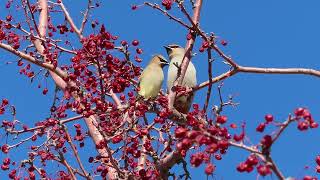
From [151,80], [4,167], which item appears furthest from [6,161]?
[151,80]

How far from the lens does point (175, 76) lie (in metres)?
7.17

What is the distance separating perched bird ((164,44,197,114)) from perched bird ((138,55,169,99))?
156mm

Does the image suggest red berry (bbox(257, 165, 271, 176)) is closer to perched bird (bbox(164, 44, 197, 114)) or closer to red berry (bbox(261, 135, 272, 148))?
red berry (bbox(261, 135, 272, 148))

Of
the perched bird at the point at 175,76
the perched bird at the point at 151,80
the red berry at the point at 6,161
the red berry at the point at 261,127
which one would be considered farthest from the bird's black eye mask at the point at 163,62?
the red berry at the point at 261,127

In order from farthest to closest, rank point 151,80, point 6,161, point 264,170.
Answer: point 151,80 → point 6,161 → point 264,170

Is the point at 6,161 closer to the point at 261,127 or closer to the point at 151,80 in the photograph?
the point at 151,80

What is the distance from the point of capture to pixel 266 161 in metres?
2.84

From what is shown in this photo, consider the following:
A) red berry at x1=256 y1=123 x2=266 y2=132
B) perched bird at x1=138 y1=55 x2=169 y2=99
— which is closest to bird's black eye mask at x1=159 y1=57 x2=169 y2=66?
perched bird at x1=138 y1=55 x2=169 y2=99

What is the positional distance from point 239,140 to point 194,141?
208 millimetres

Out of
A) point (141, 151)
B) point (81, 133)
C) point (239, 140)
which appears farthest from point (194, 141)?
point (81, 133)

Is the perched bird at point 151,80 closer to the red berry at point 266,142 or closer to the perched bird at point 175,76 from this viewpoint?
the perched bird at point 175,76

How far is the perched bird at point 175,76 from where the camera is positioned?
22.0 ft

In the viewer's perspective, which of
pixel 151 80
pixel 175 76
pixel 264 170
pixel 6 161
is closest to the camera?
pixel 264 170

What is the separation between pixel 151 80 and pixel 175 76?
31.0 inches
